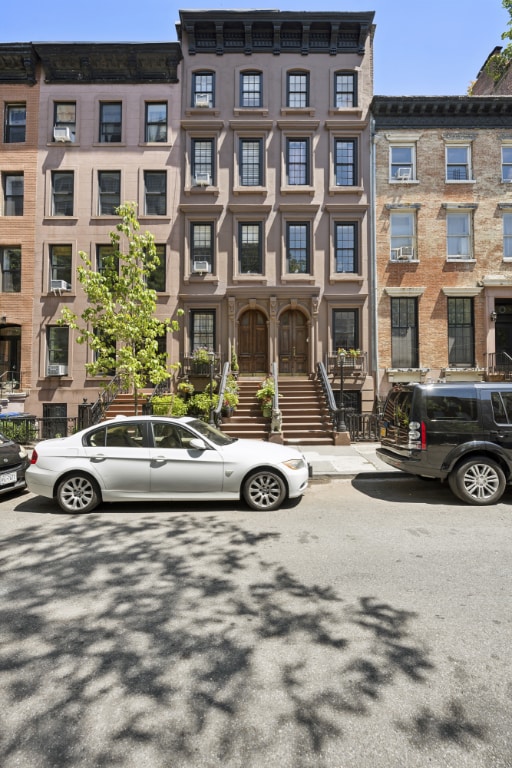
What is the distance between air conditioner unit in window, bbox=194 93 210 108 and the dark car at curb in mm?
16435

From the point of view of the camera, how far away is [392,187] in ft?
58.2

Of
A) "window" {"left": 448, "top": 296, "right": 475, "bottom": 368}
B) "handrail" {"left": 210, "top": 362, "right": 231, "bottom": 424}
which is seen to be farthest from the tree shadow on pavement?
"window" {"left": 448, "top": 296, "right": 475, "bottom": 368}

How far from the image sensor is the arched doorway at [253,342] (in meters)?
17.8

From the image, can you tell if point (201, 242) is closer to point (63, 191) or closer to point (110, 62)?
point (63, 191)

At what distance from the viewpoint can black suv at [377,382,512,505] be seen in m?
7.22

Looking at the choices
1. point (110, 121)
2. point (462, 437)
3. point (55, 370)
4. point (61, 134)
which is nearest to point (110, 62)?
point (110, 121)

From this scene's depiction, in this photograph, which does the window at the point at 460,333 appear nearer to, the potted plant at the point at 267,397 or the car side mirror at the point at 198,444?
the potted plant at the point at 267,397

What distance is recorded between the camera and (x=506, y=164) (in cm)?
1794

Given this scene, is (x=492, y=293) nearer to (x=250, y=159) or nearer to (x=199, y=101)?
(x=250, y=159)

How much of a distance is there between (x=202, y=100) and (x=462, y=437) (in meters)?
17.8

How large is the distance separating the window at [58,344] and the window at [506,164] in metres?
20.0

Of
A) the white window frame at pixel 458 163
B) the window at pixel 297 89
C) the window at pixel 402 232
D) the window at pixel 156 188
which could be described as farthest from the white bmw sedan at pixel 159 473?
the window at pixel 297 89

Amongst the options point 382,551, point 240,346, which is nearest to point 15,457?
point 382,551

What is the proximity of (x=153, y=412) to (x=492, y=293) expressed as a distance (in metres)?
14.7
